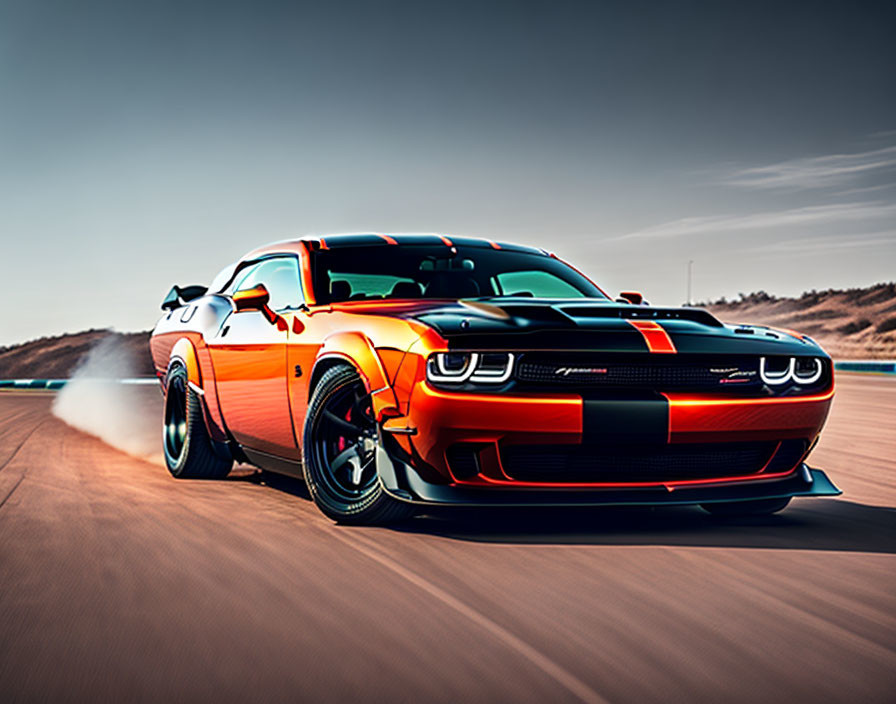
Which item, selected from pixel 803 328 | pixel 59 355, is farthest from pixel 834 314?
pixel 59 355

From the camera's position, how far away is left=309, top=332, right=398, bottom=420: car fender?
4.51 m

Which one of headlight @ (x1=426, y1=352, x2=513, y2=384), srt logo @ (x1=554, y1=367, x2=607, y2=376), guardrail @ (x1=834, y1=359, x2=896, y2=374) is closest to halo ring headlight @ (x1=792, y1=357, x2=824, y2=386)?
srt logo @ (x1=554, y1=367, x2=607, y2=376)

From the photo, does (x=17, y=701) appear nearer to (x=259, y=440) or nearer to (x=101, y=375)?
(x=259, y=440)

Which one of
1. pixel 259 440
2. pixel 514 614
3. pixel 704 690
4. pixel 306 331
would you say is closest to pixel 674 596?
pixel 514 614

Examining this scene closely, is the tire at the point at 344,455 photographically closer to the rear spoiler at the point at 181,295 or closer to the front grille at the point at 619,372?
the front grille at the point at 619,372

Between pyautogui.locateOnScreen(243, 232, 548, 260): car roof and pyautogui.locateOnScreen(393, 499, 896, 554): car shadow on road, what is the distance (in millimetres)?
1560

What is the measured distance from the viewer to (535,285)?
6.16 m

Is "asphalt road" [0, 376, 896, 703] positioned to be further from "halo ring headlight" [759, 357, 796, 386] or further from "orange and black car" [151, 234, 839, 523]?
"halo ring headlight" [759, 357, 796, 386]

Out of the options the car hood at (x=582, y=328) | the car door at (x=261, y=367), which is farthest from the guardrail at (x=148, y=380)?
the car hood at (x=582, y=328)

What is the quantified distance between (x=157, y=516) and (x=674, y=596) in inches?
105

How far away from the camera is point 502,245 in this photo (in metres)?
6.43

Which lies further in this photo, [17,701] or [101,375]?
[101,375]

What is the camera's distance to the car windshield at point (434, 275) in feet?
18.8

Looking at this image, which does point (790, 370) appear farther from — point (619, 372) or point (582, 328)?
point (582, 328)
